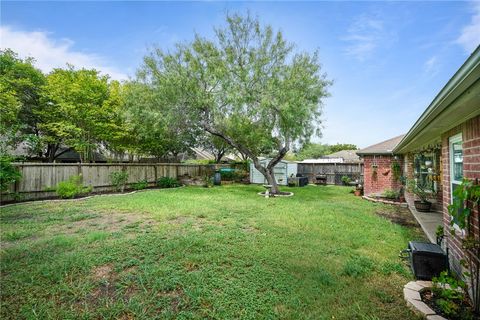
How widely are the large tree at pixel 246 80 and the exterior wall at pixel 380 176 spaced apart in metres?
3.08

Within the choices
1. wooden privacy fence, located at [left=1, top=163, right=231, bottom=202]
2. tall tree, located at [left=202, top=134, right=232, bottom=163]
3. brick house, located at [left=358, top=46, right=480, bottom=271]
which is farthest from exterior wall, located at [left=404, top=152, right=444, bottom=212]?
tall tree, located at [left=202, top=134, right=232, bottom=163]

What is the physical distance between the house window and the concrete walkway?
144 centimetres

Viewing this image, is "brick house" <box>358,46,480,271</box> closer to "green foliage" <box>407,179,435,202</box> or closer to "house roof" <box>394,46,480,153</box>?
"house roof" <box>394,46,480,153</box>

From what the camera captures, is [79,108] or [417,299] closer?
[417,299]

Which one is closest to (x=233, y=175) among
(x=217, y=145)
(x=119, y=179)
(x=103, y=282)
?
(x=217, y=145)

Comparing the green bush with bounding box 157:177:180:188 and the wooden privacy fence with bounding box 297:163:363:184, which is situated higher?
the wooden privacy fence with bounding box 297:163:363:184

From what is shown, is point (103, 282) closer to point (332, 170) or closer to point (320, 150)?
point (332, 170)

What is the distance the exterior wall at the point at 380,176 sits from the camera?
10586mm

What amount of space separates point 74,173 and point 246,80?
28.5 feet

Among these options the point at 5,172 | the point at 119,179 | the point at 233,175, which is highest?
the point at 5,172

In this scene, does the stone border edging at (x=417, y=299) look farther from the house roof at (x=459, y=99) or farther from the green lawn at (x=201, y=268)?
the house roof at (x=459, y=99)

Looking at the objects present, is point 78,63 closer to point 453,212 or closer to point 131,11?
point 131,11

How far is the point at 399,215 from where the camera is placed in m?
7.15

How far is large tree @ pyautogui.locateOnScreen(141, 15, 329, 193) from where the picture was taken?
995 centimetres
